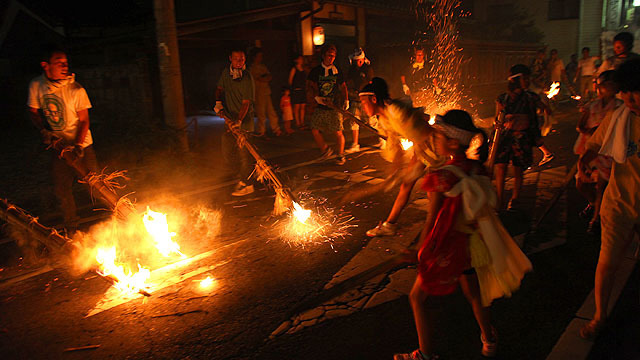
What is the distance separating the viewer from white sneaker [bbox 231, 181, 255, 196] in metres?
6.84

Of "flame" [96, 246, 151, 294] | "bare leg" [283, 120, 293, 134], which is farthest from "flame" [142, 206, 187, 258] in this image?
"bare leg" [283, 120, 293, 134]

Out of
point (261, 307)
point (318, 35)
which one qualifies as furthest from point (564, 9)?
point (261, 307)

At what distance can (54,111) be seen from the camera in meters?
5.18

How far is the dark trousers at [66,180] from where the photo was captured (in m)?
5.29

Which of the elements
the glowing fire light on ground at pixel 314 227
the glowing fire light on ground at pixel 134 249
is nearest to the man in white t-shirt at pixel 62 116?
the glowing fire light on ground at pixel 134 249

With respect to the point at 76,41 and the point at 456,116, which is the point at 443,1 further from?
the point at 456,116

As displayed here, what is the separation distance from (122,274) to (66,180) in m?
1.99

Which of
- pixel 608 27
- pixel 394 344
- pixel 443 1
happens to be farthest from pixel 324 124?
pixel 608 27

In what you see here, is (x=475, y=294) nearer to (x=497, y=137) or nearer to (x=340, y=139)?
(x=497, y=137)

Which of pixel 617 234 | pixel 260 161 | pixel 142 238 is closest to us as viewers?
pixel 617 234

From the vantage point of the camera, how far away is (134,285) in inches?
157

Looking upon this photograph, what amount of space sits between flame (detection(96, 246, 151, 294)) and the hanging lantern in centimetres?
1211

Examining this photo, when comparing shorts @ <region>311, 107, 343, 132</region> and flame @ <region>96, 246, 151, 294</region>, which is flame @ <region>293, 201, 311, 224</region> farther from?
shorts @ <region>311, 107, 343, 132</region>

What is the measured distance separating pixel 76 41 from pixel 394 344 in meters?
14.1
